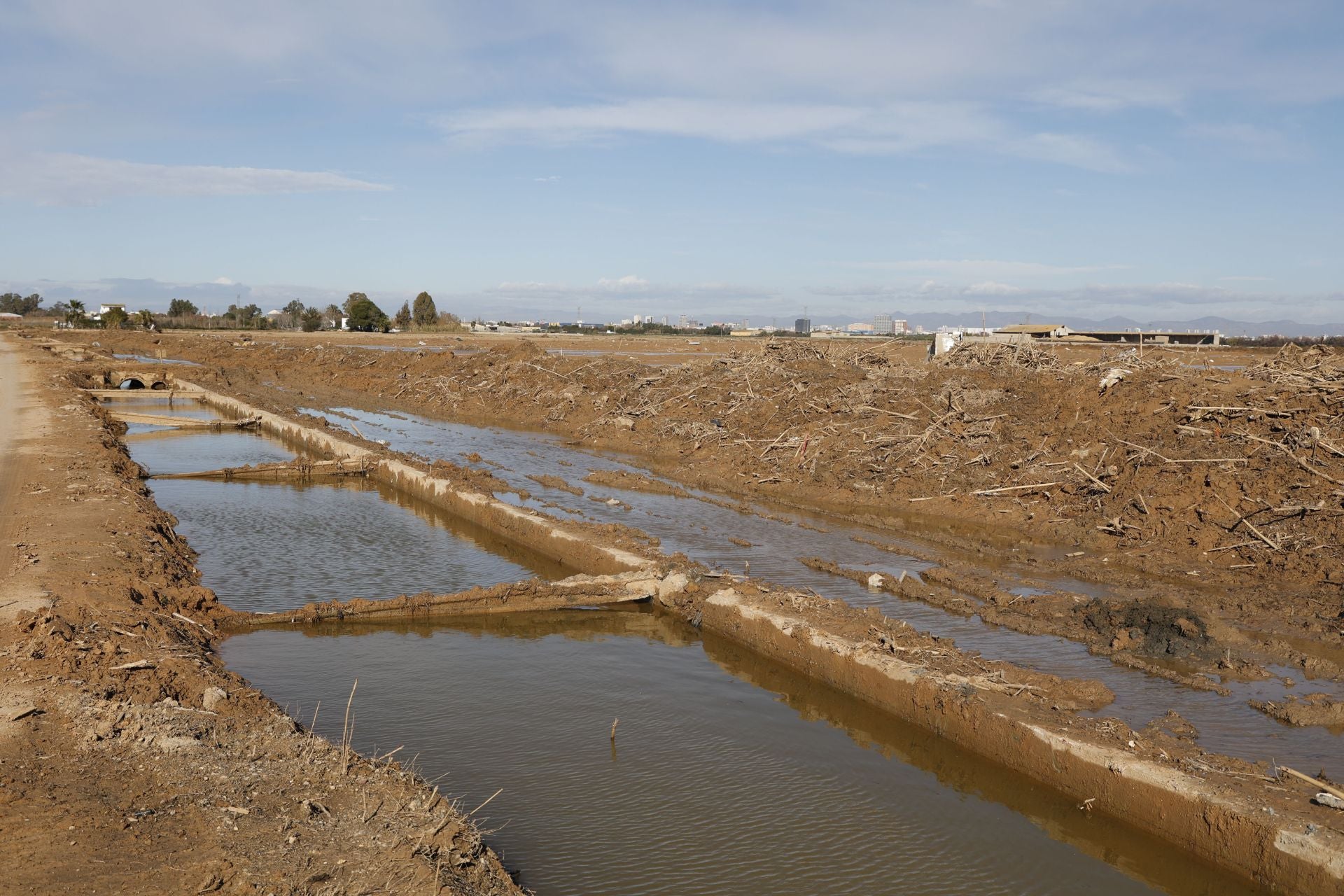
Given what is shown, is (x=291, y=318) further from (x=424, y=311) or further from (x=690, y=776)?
(x=690, y=776)

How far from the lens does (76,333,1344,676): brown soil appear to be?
37.3ft

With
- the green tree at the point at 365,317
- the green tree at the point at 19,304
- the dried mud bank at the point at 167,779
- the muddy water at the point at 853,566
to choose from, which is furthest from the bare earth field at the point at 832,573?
the green tree at the point at 19,304

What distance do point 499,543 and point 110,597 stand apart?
555cm

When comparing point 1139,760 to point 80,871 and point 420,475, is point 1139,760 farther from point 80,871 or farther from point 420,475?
point 420,475

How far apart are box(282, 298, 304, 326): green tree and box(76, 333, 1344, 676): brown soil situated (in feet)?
291

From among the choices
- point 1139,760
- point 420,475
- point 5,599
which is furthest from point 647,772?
point 420,475

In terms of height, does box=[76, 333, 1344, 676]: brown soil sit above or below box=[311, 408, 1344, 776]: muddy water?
above

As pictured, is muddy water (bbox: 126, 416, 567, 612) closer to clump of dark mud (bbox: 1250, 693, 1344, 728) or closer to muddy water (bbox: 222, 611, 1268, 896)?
muddy water (bbox: 222, 611, 1268, 896)

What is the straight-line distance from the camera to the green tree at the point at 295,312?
106938 mm

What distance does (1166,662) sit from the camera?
877 cm

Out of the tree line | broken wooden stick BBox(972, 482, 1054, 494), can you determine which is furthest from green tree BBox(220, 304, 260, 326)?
broken wooden stick BBox(972, 482, 1054, 494)

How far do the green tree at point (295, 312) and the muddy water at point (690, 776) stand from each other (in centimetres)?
10453

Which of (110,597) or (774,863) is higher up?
(110,597)

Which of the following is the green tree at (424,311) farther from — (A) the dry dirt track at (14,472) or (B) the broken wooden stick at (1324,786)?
(B) the broken wooden stick at (1324,786)
